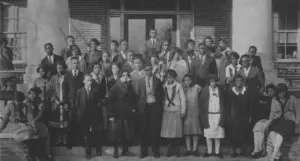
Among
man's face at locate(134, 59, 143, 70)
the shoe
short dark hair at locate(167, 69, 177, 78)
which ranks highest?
man's face at locate(134, 59, 143, 70)

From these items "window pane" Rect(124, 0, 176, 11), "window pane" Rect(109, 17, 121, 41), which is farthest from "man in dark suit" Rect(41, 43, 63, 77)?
"window pane" Rect(124, 0, 176, 11)

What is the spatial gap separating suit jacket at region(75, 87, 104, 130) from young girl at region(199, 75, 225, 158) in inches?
81.6

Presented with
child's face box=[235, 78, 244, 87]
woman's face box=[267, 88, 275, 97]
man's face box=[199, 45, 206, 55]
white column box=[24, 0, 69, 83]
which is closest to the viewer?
child's face box=[235, 78, 244, 87]

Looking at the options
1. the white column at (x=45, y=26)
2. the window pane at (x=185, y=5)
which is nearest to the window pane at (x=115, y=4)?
the window pane at (x=185, y=5)

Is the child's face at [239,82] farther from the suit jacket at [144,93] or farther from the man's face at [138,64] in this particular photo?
the man's face at [138,64]

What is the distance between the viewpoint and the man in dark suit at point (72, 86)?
11500mm

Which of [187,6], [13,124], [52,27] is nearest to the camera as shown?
[13,124]

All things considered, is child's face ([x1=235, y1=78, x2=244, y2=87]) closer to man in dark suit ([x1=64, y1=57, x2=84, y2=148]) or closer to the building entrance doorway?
man in dark suit ([x1=64, y1=57, x2=84, y2=148])

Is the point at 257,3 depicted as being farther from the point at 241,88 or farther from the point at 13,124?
the point at 13,124

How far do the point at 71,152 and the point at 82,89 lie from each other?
1.29m

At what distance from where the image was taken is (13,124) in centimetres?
1123

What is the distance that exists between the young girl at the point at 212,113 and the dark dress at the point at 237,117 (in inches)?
9.0

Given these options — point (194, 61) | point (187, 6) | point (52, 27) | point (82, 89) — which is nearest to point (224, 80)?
point (194, 61)

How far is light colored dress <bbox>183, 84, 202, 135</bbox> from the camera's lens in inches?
455
